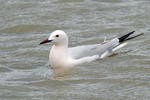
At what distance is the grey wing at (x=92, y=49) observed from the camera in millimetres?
10891

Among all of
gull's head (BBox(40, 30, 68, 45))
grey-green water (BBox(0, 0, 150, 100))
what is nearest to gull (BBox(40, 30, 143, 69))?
gull's head (BBox(40, 30, 68, 45))

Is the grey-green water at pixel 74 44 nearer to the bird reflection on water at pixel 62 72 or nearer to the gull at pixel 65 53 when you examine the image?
the bird reflection on water at pixel 62 72

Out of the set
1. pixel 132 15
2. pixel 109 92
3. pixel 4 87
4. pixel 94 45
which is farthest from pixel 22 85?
pixel 132 15

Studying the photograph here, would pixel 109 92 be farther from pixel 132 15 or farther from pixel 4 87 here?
pixel 132 15

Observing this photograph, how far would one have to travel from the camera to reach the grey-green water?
29.9 ft

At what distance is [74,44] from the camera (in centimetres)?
1230

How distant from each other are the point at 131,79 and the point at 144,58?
58.5 inches

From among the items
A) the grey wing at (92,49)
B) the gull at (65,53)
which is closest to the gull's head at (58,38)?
the gull at (65,53)

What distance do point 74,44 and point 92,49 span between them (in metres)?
1.21

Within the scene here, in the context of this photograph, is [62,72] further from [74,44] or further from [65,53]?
[74,44]

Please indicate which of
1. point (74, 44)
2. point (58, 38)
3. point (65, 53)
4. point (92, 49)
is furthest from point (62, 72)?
point (74, 44)

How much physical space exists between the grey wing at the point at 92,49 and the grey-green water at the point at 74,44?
0.68ft

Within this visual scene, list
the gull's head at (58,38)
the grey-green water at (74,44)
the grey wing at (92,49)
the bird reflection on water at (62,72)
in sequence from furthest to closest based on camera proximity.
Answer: the grey wing at (92,49), the gull's head at (58,38), the bird reflection on water at (62,72), the grey-green water at (74,44)

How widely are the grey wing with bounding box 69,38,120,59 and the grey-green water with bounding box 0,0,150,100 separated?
21 centimetres
